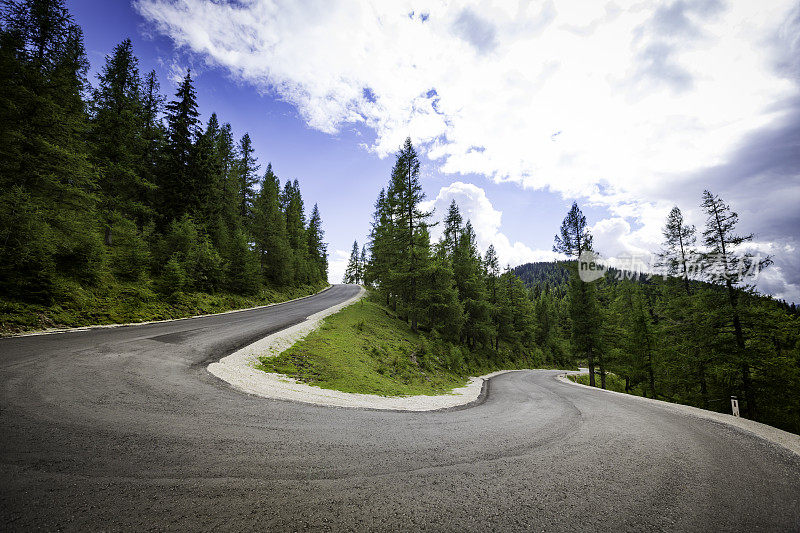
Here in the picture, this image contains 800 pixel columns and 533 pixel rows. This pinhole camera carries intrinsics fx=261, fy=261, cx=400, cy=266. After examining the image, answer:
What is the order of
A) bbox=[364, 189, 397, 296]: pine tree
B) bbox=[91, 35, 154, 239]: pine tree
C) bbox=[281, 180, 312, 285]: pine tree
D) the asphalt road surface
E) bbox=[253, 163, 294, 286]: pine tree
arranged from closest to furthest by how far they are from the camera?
1. the asphalt road surface
2. bbox=[91, 35, 154, 239]: pine tree
3. bbox=[364, 189, 397, 296]: pine tree
4. bbox=[253, 163, 294, 286]: pine tree
5. bbox=[281, 180, 312, 285]: pine tree

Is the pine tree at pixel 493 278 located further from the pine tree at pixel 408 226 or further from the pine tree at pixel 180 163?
the pine tree at pixel 180 163

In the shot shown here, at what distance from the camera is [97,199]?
583 inches

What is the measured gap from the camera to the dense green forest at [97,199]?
11.6 metres

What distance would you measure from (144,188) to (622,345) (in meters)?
47.8

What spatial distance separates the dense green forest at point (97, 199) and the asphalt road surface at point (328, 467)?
849 cm

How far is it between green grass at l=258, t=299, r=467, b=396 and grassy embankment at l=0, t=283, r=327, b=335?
8945 millimetres

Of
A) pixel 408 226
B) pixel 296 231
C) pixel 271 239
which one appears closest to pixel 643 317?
pixel 408 226

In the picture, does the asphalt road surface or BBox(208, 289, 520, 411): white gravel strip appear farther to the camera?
BBox(208, 289, 520, 411): white gravel strip

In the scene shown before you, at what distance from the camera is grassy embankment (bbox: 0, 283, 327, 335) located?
10.1 metres

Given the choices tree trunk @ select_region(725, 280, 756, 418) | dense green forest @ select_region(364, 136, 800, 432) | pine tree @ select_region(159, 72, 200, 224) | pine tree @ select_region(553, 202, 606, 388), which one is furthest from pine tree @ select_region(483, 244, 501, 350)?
pine tree @ select_region(159, 72, 200, 224)

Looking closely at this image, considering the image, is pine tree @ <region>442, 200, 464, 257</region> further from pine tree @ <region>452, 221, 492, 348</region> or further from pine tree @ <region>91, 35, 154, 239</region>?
pine tree @ <region>91, 35, 154, 239</region>

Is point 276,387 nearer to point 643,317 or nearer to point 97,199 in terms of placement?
point 97,199

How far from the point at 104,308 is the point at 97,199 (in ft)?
21.8

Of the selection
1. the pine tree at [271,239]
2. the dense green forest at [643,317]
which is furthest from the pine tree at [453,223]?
the pine tree at [271,239]
